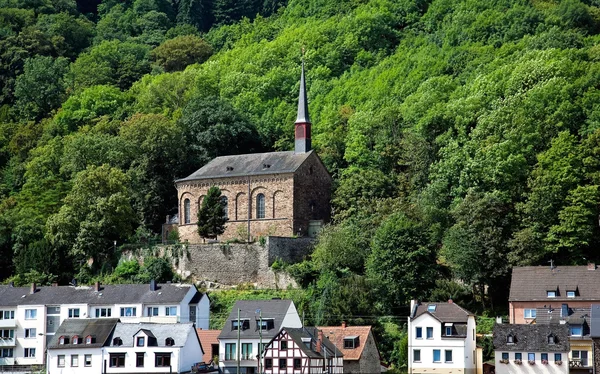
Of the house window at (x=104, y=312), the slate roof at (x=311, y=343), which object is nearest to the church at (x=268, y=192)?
the house window at (x=104, y=312)

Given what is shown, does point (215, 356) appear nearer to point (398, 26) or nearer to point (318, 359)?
point (318, 359)

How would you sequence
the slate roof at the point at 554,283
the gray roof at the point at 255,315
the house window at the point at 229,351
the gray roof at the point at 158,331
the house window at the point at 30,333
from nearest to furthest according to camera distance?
1. the gray roof at the point at 158,331
2. the house window at the point at 229,351
3. the gray roof at the point at 255,315
4. the slate roof at the point at 554,283
5. the house window at the point at 30,333

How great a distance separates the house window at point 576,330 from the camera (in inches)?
2948

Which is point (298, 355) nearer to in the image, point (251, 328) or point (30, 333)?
point (251, 328)

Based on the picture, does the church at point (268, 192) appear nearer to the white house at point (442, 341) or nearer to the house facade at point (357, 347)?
the house facade at point (357, 347)

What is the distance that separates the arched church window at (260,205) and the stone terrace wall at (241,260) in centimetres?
554

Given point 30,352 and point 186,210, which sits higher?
point 186,210

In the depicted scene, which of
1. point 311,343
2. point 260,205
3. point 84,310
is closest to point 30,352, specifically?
point 84,310

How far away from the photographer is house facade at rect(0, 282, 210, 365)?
85312 millimetres

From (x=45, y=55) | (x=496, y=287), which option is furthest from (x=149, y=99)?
(x=496, y=287)

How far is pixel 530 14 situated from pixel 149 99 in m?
34.1

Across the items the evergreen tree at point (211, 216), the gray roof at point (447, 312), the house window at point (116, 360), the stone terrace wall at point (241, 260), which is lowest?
the house window at point (116, 360)

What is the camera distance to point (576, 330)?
75.1 metres

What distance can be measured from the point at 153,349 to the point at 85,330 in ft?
17.1
